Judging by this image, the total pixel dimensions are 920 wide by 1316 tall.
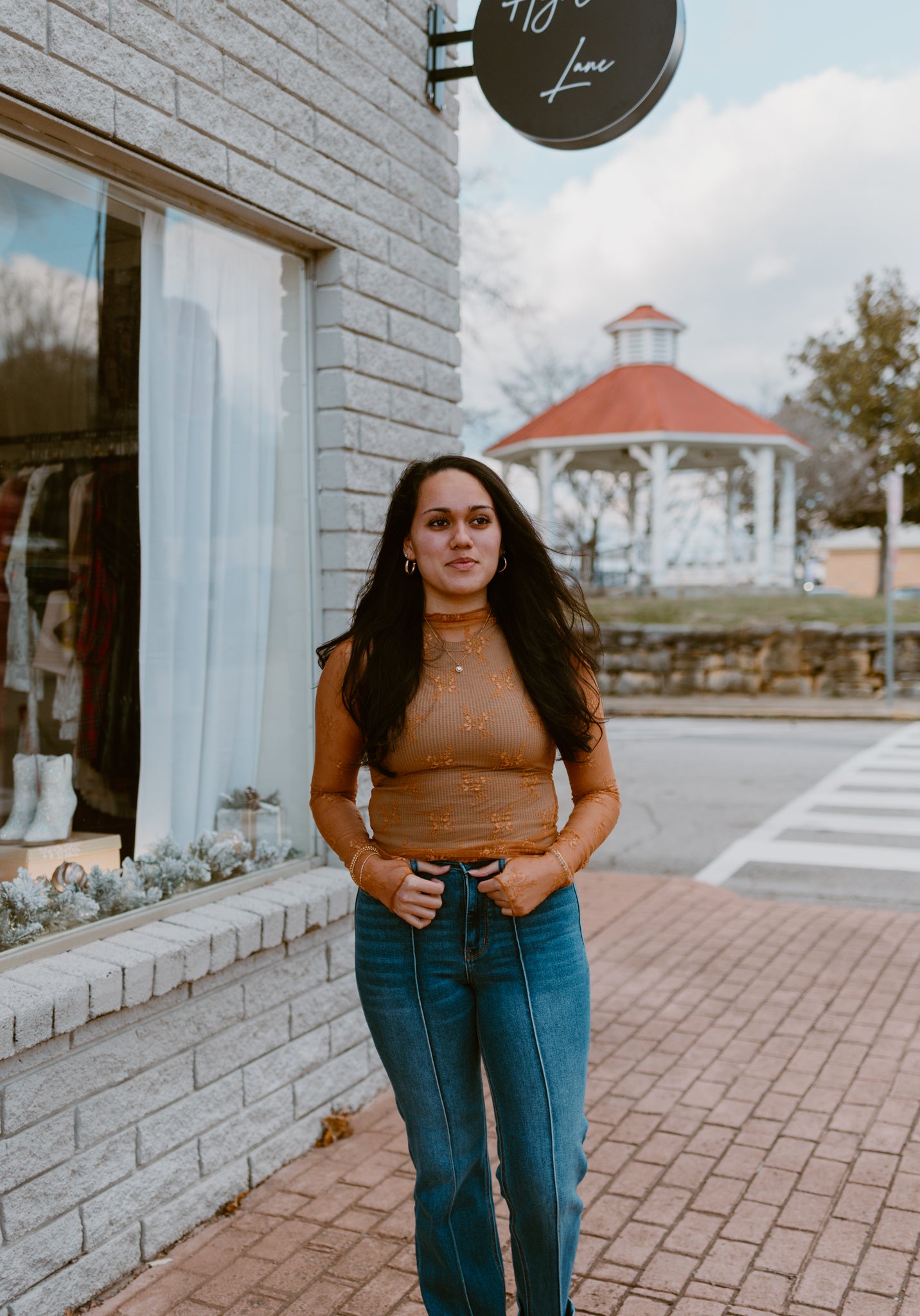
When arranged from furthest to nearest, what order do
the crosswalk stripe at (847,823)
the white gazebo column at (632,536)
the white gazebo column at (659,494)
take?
the white gazebo column at (632,536) → the white gazebo column at (659,494) → the crosswalk stripe at (847,823)

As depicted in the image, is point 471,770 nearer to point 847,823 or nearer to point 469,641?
point 469,641

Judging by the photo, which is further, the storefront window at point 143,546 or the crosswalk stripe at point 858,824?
the crosswalk stripe at point 858,824

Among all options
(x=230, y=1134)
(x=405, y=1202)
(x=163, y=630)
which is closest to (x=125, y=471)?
(x=163, y=630)

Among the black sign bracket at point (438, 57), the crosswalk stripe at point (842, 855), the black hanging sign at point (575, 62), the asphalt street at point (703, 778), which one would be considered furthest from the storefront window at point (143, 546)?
the crosswalk stripe at point (842, 855)

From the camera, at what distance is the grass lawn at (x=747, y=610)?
2127 centimetres

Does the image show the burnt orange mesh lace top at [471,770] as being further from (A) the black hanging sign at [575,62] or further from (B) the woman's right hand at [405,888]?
(A) the black hanging sign at [575,62]

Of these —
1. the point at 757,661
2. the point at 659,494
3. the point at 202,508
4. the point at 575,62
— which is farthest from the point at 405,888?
the point at 659,494

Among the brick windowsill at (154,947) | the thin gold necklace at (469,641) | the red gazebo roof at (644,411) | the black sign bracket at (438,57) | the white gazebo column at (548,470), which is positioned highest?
the red gazebo roof at (644,411)

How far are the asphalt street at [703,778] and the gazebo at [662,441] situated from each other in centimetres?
830

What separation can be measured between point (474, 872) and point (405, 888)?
5.4 inches

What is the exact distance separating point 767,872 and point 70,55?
21.9 ft

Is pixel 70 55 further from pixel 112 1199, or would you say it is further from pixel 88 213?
pixel 112 1199

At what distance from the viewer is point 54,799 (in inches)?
137

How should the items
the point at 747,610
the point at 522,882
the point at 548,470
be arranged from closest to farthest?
the point at 522,882 → the point at 747,610 → the point at 548,470
